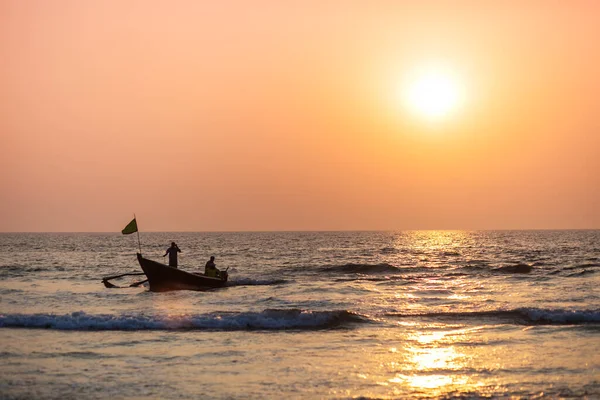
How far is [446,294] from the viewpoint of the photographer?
33.7 m

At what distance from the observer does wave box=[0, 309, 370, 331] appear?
2294 cm

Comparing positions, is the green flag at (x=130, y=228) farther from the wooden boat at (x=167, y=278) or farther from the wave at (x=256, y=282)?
the wave at (x=256, y=282)

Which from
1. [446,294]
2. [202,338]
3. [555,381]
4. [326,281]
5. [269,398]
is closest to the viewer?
[269,398]

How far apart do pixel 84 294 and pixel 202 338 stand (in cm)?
1605

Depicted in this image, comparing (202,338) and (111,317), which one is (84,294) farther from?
(202,338)

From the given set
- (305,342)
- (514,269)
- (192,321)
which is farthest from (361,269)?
(305,342)

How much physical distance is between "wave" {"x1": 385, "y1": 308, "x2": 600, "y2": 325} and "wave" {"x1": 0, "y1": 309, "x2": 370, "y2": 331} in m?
3.21

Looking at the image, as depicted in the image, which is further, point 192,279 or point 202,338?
point 192,279

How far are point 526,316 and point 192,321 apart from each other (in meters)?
11.4

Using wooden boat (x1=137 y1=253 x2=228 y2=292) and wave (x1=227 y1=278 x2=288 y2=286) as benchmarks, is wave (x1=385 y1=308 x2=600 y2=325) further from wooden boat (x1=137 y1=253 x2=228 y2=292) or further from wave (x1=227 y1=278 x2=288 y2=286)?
wave (x1=227 y1=278 x2=288 y2=286)

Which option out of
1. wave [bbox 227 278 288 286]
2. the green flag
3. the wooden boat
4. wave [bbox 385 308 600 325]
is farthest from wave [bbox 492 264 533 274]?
the green flag

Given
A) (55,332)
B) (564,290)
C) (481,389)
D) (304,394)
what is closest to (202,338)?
(55,332)

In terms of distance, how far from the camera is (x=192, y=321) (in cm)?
2320

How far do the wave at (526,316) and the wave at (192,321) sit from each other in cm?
321
